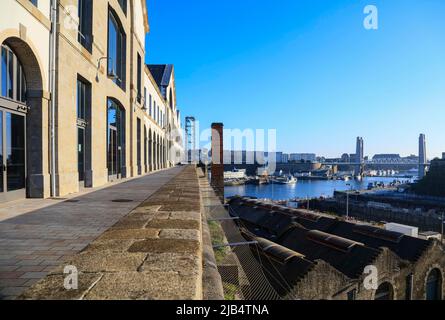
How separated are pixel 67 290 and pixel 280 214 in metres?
24.1

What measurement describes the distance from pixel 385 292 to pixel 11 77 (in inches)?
721

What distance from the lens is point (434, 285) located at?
17719 mm

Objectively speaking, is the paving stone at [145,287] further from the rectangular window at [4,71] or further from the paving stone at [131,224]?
the rectangular window at [4,71]

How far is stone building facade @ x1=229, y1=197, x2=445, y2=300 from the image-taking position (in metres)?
11.0

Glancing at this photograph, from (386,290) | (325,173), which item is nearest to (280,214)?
(386,290)

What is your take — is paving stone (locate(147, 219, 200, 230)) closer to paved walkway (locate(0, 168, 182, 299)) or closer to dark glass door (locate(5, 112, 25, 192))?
paved walkway (locate(0, 168, 182, 299))

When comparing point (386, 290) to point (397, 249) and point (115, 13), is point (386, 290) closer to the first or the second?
point (397, 249)

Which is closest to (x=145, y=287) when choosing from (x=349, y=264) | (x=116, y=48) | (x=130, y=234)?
(x=130, y=234)

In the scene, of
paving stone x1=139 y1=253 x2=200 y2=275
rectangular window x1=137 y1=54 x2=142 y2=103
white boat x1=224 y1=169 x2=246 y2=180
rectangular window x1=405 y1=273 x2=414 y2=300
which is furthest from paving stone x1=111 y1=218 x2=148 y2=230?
white boat x1=224 y1=169 x2=246 y2=180

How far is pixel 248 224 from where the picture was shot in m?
26.3

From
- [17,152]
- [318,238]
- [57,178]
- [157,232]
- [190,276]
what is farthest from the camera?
[318,238]

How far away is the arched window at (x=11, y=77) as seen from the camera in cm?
695

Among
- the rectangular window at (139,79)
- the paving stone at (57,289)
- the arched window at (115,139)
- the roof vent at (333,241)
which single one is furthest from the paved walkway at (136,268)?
the rectangular window at (139,79)

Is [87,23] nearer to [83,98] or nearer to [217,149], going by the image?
[83,98]
